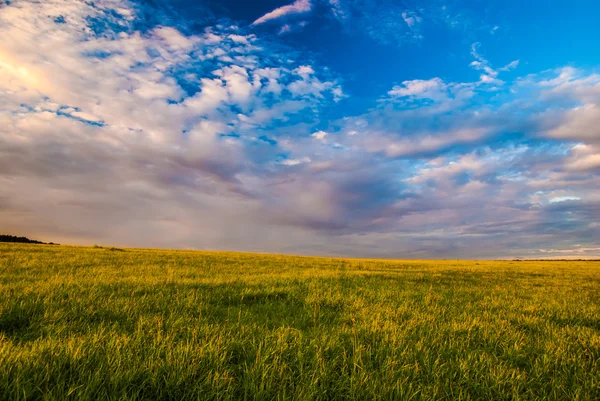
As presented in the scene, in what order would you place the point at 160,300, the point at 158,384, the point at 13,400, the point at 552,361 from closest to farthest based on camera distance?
the point at 13,400 → the point at 158,384 → the point at 552,361 → the point at 160,300

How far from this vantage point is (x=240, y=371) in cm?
305

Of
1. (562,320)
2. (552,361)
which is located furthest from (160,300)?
(562,320)

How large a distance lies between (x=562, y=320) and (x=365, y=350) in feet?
20.3

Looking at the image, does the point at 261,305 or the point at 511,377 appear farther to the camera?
the point at 261,305

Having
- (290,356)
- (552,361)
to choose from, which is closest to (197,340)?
(290,356)

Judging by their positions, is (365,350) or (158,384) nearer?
(158,384)

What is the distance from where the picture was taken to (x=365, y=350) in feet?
12.4

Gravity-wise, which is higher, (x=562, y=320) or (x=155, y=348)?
(x=155, y=348)

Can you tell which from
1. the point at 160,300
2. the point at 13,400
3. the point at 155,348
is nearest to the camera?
the point at 13,400

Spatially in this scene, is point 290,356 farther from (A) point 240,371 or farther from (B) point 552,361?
(B) point 552,361

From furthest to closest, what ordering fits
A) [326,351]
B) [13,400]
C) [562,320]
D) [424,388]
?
[562,320] → [326,351] → [424,388] → [13,400]

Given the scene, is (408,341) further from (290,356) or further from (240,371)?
(240,371)

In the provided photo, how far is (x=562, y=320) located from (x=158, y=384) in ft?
28.3

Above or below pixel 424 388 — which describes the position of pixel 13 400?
above
